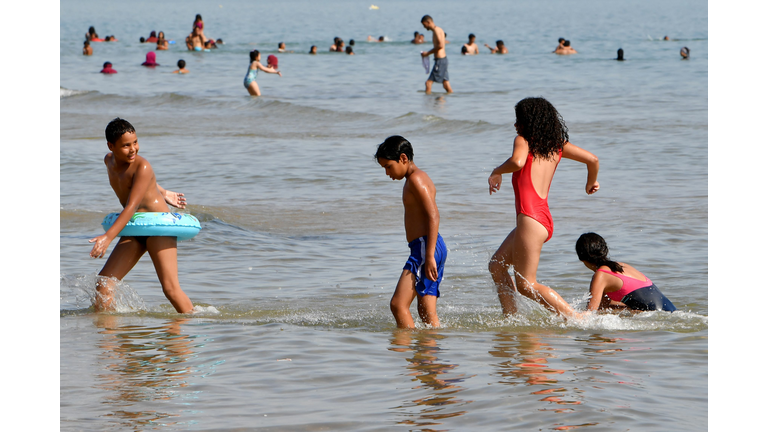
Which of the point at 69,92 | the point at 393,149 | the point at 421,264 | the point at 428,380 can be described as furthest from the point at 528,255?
the point at 69,92

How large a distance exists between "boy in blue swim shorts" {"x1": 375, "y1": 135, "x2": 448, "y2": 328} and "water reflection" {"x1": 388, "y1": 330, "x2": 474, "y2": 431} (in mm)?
217

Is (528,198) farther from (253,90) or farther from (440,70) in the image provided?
(253,90)

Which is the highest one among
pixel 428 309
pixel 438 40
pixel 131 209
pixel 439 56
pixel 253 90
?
pixel 438 40

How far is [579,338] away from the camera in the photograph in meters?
5.34

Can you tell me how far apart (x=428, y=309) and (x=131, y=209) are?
6.58 ft

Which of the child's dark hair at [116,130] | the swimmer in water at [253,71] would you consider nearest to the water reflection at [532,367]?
the child's dark hair at [116,130]

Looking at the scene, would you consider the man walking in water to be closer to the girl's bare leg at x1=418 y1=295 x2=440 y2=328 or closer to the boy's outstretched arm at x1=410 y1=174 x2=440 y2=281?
the girl's bare leg at x1=418 y1=295 x2=440 y2=328

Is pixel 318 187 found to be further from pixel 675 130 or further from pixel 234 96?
pixel 234 96

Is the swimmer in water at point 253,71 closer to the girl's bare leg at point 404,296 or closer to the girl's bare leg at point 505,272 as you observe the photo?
the girl's bare leg at point 505,272

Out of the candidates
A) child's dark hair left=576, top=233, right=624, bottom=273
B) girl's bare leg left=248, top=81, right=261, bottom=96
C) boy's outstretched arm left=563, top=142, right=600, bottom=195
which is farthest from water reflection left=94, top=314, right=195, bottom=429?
girl's bare leg left=248, top=81, right=261, bottom=96

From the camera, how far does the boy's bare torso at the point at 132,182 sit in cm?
553

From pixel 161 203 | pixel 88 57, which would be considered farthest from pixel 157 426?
pixel 88 57

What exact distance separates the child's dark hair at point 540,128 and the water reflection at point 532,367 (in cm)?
118

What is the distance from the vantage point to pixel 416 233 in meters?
5.26
